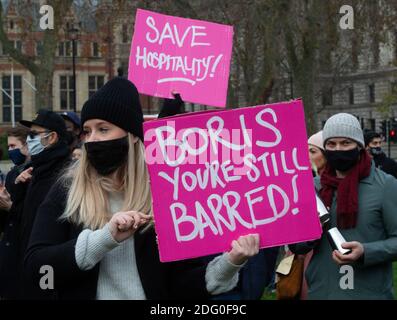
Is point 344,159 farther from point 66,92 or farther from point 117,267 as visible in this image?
point 66,92

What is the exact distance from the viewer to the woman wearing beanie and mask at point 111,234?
3129 millimetres

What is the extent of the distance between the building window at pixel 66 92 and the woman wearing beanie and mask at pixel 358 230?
218 feet

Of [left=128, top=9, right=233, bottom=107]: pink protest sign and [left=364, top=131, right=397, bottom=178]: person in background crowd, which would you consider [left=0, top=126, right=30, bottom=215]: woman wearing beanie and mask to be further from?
[left=364, top=131, right=397, bottom=178]: person in background crowd

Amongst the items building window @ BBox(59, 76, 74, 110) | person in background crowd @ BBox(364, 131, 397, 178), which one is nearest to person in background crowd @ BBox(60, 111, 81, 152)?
person in background crowd @ BBox(364, 131, 397, 178)

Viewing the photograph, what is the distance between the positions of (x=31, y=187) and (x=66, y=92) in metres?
66.6

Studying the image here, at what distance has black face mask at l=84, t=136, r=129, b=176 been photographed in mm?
3277

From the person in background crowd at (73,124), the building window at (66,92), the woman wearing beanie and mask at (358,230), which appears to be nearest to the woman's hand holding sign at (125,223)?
the woman wearing beanie and mask at (358,230)

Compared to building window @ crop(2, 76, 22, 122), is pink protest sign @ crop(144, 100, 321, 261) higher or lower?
higher

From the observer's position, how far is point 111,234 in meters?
3.08

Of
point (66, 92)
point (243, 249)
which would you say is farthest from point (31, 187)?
point (66, 92)

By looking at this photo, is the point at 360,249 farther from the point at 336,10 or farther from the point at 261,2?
the point at 336,10

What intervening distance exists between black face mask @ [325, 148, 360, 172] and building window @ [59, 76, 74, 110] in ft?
217

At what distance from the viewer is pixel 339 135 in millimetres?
4598

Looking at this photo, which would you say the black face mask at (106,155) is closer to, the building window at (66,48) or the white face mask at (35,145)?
the white face mask at (35,145)
